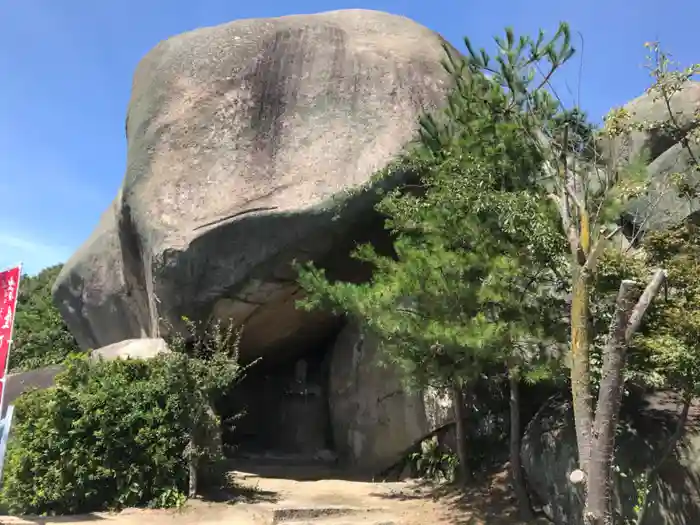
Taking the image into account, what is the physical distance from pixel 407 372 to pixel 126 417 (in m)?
3.78

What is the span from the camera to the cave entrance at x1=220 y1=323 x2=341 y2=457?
14.2m

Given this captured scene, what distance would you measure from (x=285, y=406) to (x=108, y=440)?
701 centimetres

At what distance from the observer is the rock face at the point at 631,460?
631 cm

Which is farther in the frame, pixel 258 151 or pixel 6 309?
pixel 258 151

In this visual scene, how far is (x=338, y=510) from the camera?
823cm

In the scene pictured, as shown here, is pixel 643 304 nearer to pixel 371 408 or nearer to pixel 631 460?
pixel 631 460

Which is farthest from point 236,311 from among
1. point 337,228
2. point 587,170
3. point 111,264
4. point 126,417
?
point 587,170

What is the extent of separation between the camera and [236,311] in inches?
443

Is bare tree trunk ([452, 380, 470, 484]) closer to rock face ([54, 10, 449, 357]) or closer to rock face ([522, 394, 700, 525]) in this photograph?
rock face ([522, 394, 700, 525])

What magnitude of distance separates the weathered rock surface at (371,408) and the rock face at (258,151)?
4.35 ft

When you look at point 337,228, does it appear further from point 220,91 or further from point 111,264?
point 111,264

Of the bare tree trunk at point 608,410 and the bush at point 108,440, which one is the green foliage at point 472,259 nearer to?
the bare tree trunk at point 608,410

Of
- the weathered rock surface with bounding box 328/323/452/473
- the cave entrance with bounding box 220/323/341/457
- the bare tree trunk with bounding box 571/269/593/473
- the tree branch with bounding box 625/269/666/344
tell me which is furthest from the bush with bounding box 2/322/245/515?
the tree branch with bounding box 625/269/666/344

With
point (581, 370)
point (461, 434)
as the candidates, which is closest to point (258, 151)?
point (461, 434)
